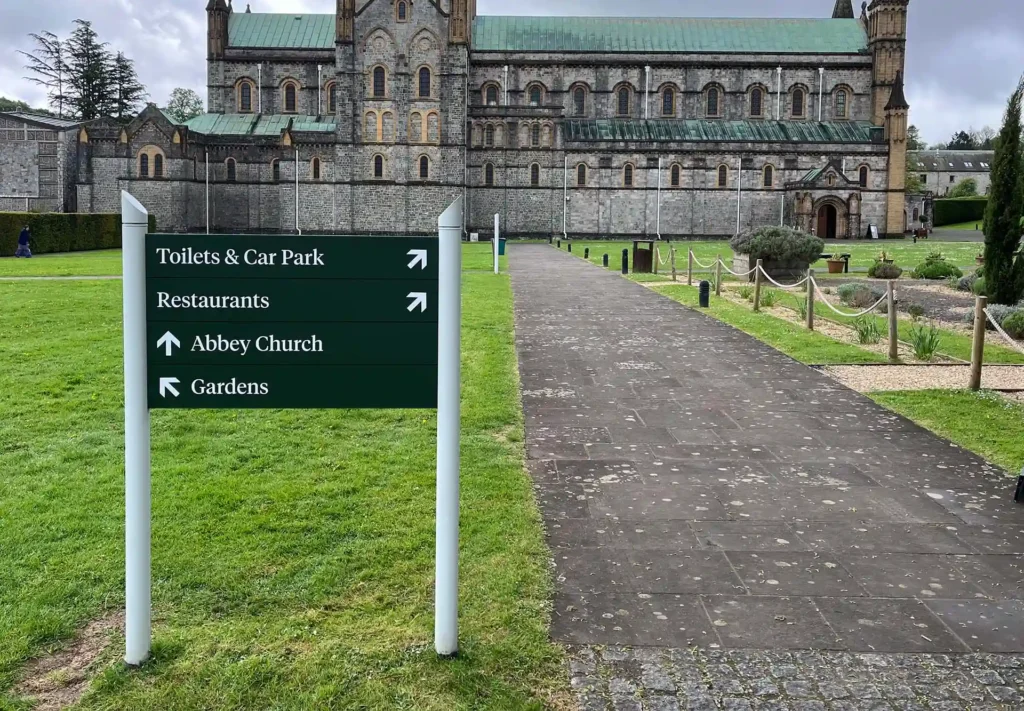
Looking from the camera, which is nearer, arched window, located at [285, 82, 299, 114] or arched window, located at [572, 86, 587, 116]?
arched window, located at [285, 82, 299, 114]

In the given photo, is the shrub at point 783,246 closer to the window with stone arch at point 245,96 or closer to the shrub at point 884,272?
the shrub at point 884,272

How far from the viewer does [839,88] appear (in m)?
70.5

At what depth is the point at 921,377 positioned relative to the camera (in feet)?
42.9

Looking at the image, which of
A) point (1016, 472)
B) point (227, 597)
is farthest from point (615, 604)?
point (1016, 472)

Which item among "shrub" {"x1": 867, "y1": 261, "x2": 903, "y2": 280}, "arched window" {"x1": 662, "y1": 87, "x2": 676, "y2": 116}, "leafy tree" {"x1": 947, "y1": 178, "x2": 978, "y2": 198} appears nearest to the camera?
"shrub" {"x1": 867, "y1": 261, "x2": 903, "y2": 280}

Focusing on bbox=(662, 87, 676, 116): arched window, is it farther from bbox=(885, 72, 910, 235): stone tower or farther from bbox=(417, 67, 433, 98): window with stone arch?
bbox=(417, 67, 433, 98): window with stone arch

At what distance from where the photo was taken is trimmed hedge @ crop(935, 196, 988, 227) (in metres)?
A: 97.7

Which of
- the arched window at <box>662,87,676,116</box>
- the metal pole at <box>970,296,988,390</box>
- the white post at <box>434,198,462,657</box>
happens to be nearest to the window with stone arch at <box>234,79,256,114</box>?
the arched window at <box>662,87,676,116</box>

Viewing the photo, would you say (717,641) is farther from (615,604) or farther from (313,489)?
(313,489)

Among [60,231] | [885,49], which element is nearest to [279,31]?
[60,231]

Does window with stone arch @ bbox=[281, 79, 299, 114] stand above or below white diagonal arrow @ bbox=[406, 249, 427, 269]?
above

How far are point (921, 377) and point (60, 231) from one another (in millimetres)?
41930

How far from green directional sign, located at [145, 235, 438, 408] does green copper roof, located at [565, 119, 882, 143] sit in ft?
213

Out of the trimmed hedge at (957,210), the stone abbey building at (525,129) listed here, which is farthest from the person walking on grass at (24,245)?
the trimmed hedge at (957,210)
